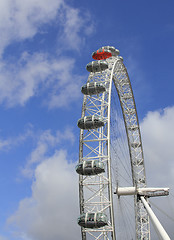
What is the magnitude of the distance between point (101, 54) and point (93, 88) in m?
8.29

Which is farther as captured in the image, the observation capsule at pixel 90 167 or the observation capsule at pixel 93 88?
the observation capsule at pixel 93 88

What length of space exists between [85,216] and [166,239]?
1352 cm

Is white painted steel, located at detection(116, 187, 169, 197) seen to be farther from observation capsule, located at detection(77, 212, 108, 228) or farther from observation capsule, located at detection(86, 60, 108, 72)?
observation capsule, located at detection(86, 60, 108, 72)

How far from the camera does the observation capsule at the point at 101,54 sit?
40938 millimetres

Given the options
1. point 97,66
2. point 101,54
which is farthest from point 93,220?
point 101,54

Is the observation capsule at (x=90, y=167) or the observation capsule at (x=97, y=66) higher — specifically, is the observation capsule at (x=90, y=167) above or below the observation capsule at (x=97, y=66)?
below

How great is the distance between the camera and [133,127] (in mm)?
48812

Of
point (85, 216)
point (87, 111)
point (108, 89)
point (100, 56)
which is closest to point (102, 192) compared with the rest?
point (85, 216)

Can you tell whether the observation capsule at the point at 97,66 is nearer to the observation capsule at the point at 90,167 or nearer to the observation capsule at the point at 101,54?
the observation capsule at the point at 101,54

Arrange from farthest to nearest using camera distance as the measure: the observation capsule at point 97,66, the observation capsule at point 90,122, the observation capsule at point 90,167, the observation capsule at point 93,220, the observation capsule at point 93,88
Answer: the observation capsule at point 97,66, the observation capsule at point 93,88, the observation capsule at point 90,122, the observation capsule at point 90,167, the observation capsule at point 93,220

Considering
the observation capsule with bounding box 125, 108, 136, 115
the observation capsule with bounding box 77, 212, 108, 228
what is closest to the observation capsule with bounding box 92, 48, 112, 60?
the observation capsule with bounding box 125, 108, 136, 115

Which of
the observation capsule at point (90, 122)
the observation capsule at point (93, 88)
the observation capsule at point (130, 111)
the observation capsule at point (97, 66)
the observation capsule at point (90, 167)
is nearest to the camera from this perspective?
the observation capsule at point (90, 167)

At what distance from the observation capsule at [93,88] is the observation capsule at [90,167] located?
9253 millimetres

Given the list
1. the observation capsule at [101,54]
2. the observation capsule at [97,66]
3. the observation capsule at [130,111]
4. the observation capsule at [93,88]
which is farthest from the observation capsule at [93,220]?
the observation capsule at [130,111]
